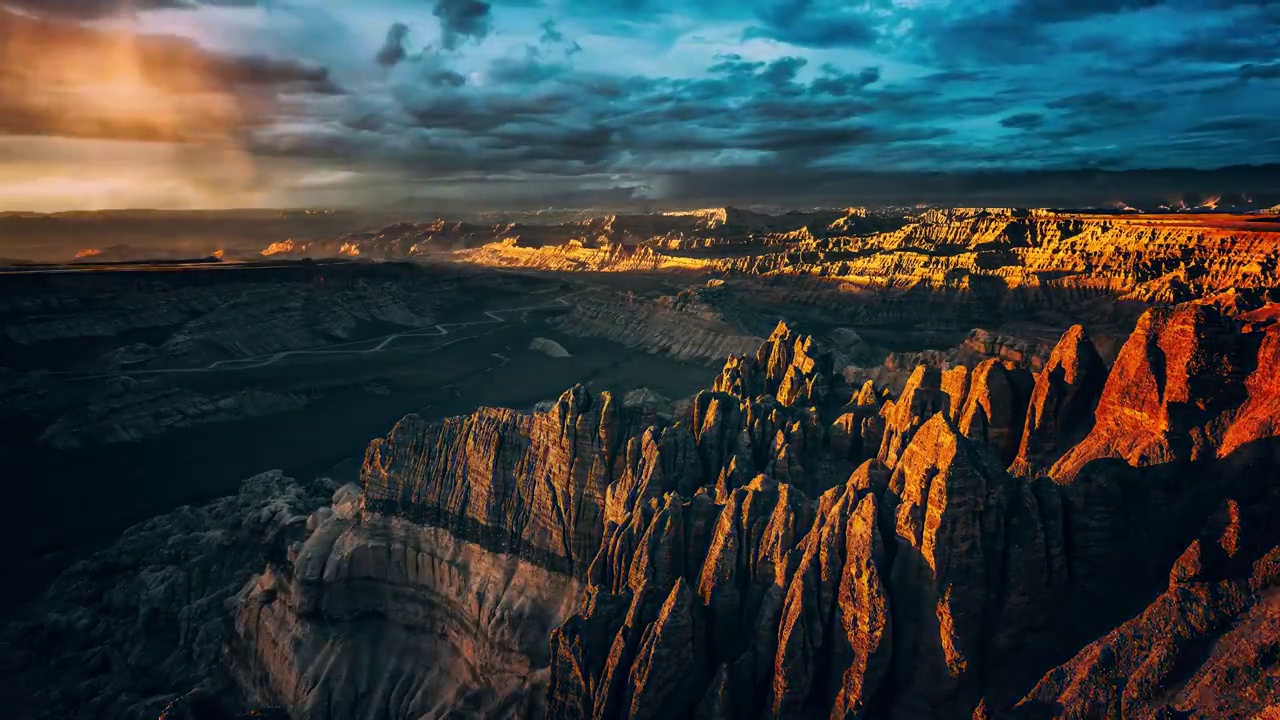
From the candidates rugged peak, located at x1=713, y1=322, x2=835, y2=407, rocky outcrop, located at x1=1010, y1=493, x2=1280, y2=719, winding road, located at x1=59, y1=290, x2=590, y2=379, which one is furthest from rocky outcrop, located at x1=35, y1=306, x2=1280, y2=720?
winding road, located at x1=59, y1=290, x2=590, y2=379

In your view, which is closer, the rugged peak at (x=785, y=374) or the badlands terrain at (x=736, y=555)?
the badlands terrain at (x=736, y=555)

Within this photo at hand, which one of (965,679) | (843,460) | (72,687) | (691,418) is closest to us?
(965,679)

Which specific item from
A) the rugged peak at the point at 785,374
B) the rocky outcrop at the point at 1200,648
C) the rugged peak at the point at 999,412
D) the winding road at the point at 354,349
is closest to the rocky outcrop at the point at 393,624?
the rugged peak at the point at 999,412

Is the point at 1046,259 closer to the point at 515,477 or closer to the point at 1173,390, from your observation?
the point at 1173,390

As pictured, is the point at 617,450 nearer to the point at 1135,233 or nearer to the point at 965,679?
the point at 965,679

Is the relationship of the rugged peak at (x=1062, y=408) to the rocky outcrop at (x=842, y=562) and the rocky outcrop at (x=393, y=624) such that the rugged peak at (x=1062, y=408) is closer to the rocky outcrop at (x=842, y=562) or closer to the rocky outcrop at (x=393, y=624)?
the rocky outcrop at (x=842, y=562)

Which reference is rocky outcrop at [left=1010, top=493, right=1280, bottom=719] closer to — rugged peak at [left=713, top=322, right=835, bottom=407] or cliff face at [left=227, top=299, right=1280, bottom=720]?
cliff face at [left=227, top=299, right=1280, bottom=720]

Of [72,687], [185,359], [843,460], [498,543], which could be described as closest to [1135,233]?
[843,460]

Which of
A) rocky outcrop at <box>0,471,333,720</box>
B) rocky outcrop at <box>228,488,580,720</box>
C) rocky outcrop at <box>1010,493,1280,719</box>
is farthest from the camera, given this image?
rocky outcrop at <box>0,471,333,720</box>
